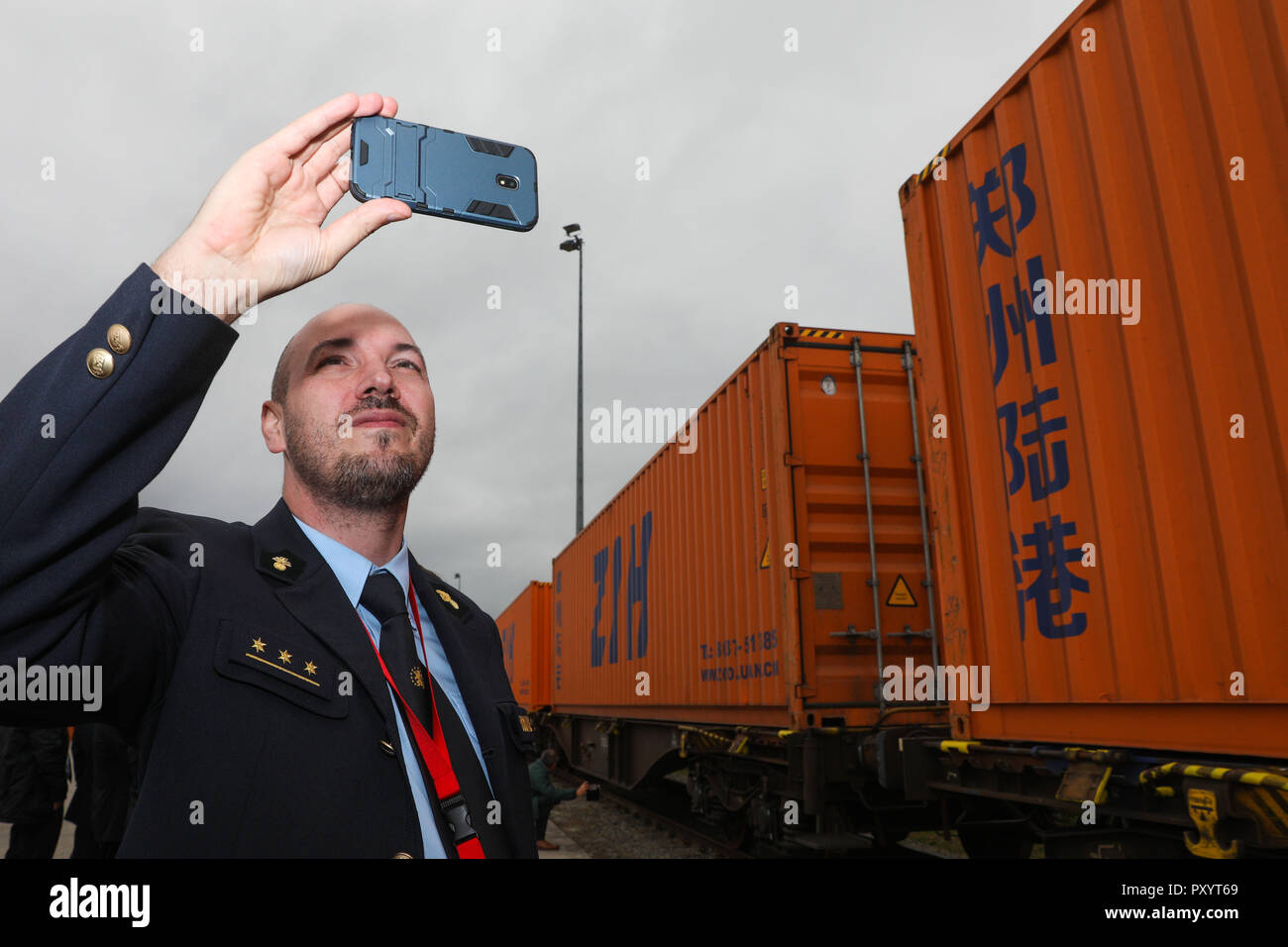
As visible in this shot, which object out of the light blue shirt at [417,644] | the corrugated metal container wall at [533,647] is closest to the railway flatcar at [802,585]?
the light blue shirt at [417,644]

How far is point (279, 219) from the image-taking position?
3.73ft

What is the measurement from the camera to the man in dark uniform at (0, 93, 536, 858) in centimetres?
94

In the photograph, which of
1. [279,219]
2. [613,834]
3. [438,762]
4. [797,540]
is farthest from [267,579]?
[613,834]

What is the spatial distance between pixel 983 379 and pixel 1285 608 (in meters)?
1.81

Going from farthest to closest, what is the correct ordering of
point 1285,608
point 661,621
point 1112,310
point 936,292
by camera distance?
point 661,621 → point 936,292 → point 1112,310 → point 1285,608

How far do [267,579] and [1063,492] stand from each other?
3.37 meters

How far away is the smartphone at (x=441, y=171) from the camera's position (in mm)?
1257

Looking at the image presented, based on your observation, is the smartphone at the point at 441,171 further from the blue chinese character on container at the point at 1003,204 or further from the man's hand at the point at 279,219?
the blue chinese character on container at the point at 1003,204

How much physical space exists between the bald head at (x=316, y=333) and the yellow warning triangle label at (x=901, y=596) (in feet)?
18.3

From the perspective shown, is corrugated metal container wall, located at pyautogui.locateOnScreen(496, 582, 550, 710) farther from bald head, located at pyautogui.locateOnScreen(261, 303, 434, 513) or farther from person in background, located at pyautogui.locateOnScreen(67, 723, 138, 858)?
bald head, located at pyautogui.locateOnScreen(261, 303, 434, 513)

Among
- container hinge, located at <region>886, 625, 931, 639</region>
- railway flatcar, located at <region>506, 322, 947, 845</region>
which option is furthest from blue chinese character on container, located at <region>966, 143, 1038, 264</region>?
container hinge, located at <region>886, 625, 931, 639</region>

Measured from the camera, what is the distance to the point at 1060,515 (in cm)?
365
